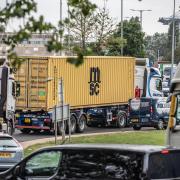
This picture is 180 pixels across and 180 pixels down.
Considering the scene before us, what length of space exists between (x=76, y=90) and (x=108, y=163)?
28.8m

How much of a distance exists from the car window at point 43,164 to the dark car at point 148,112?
96.0 feet

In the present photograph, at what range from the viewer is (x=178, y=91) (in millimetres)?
16469

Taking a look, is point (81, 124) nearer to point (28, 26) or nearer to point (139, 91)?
point (139, 91)

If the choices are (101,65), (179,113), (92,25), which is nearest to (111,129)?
(101,65)

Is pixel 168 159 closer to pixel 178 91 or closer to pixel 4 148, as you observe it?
pixel 178 91

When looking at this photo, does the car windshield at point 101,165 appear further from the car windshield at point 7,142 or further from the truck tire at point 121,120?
the truck tire at point 121,120

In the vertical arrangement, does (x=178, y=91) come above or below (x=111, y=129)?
above

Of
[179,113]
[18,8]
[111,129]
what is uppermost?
[18,8]

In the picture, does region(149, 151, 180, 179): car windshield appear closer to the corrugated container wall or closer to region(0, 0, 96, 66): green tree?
region(0, 0, 96, 66): green tree

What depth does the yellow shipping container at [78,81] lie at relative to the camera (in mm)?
37094

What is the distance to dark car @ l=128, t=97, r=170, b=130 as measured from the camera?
41594 millimetres

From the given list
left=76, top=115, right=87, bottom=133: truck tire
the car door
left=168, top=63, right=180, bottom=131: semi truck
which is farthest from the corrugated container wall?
left=168, top=63, right=180, bottom=131: semi truck

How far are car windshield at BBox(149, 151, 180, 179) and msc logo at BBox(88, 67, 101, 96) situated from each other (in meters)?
29.7

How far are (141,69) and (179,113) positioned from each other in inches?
1189
